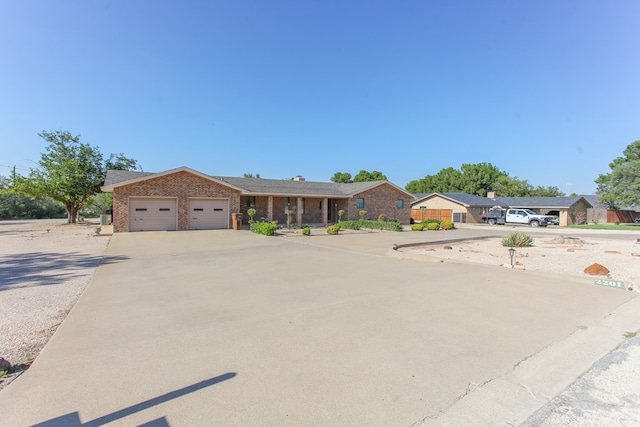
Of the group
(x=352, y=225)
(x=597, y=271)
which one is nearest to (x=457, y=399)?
(x=597, y=271)

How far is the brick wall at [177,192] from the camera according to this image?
19750 mm

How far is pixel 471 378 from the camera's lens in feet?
10.8

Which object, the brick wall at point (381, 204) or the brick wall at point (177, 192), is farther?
the brick wall at point (381, 204)

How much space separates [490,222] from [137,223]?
3509cm

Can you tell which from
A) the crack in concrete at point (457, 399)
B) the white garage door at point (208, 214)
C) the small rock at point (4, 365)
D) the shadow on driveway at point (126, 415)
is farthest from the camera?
the white garage door at point (208, 214)

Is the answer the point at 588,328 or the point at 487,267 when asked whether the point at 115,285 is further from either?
the point at 487,267

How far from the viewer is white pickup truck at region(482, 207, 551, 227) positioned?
34.3 meters

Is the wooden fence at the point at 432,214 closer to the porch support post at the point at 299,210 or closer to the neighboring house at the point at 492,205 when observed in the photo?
the neighboring house at the point at 492,205

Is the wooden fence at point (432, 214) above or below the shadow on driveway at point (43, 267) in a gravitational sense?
above

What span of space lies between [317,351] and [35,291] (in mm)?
6328

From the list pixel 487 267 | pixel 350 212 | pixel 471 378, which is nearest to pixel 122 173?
pixel 350 212

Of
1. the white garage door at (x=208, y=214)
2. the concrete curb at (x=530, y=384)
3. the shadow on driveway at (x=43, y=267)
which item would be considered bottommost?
the concrete curb at (x=530, y=384)

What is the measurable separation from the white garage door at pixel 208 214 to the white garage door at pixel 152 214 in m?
1.12

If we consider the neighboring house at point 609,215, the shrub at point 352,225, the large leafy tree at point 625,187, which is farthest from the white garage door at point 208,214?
the large leafy tree at point 625,187
